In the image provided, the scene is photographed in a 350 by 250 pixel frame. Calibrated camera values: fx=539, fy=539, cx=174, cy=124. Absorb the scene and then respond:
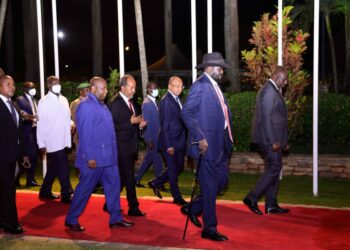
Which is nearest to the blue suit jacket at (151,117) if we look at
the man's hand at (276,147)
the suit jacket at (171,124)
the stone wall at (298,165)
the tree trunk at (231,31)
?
the suit jacket at (171,124)

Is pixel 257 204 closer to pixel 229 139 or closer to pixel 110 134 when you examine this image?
pixel 229 139

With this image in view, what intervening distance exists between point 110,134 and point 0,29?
8.45 m

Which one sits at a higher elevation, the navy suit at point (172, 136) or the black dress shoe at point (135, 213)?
the navy suit at point (172, 136)

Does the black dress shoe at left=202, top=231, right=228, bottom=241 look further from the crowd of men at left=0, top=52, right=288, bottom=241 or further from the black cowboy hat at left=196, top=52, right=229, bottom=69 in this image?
the black cowboy hat at left=196, top=52, right=229, bottom=69

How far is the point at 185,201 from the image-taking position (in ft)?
27.2

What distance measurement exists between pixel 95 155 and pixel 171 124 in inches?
71.2

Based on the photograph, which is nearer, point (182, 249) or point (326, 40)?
point (182, 249)

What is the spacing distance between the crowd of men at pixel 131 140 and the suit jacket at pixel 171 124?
0.02m

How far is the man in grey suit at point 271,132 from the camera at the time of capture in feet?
24.0

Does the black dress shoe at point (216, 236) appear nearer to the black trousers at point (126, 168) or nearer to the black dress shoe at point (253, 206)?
the black dress shoe at point (253, 206)

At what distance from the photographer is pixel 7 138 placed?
6699 millimetres

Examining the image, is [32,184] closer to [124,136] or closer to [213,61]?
[124,136]

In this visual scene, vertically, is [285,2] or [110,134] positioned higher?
[285,2]

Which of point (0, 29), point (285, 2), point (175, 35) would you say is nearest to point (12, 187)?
point (0, 29)
